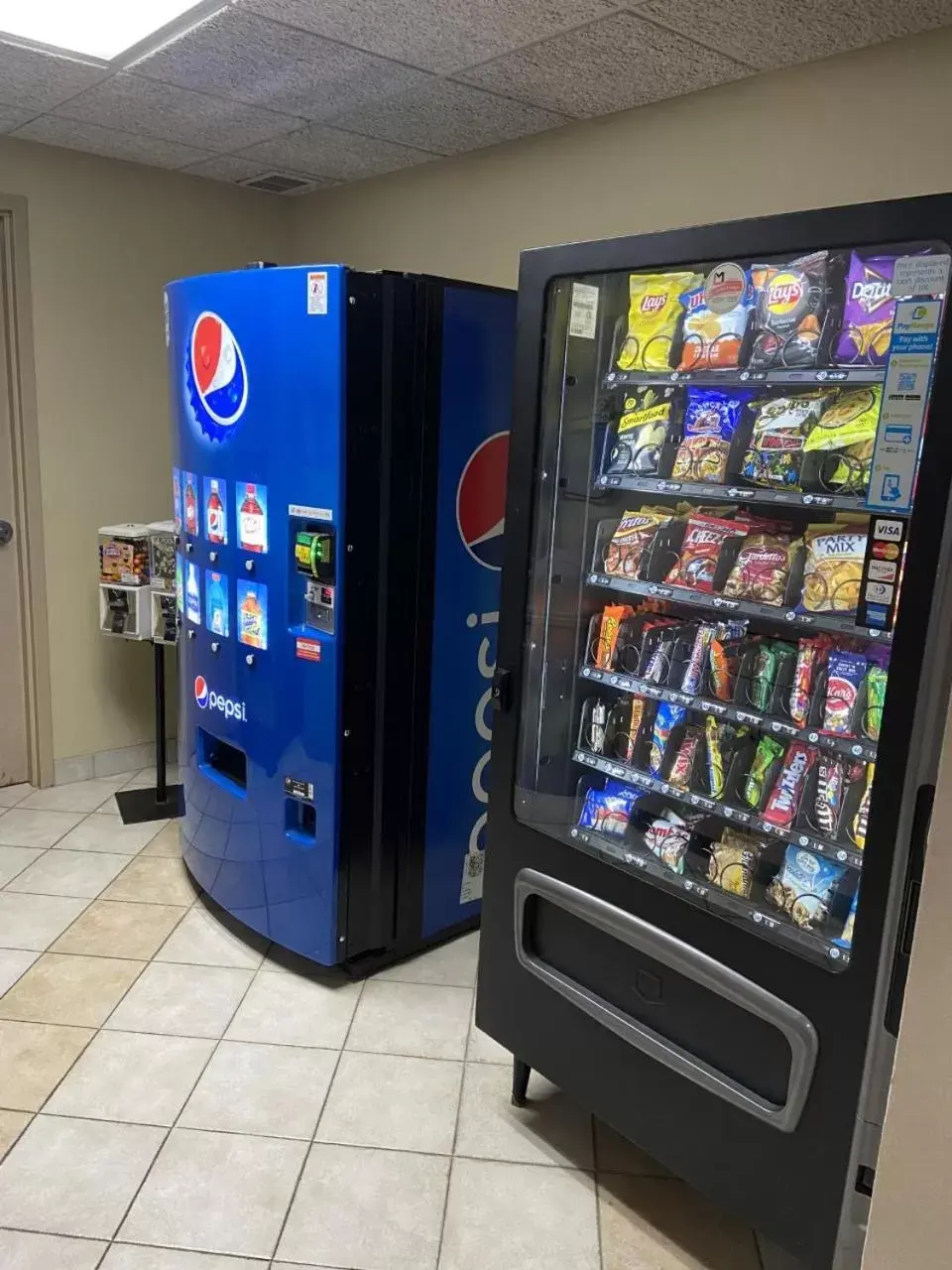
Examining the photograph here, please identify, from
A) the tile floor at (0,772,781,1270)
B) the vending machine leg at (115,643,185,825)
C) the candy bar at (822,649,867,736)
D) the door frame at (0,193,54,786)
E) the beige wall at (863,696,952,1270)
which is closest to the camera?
the beige wall at (863,696,952,1270)

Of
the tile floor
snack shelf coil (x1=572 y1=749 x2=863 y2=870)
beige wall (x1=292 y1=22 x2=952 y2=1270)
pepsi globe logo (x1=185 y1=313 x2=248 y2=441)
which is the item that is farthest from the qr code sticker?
beige wall (x1=292 y1=22 x2=952 y2=1270)

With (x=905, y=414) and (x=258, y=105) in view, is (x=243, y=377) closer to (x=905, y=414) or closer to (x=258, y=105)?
(x=258, y=105)

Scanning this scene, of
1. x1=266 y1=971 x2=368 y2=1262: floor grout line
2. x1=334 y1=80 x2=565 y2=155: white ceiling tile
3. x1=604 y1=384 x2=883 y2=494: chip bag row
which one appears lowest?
x1=266 y1=971 x2=368 y2=1262: floor grout line

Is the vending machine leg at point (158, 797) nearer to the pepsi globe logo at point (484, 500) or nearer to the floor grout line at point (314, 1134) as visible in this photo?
the floor grout line at point (314, 1134)

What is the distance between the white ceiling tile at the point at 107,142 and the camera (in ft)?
10.4

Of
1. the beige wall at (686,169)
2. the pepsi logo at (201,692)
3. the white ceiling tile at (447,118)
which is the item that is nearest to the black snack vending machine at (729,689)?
the beige wall at (686,169)

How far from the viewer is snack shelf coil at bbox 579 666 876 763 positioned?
1546mm

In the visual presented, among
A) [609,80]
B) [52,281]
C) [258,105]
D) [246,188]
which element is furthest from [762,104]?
[52,281]

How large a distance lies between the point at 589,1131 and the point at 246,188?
3.74 m

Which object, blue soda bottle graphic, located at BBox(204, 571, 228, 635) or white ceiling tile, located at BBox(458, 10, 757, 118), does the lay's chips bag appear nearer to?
white ceiling tile, located at BBox(458, 10, 757, 118)

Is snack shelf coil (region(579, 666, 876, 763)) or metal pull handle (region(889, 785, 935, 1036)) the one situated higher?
snack shelf coil (region(579, 666, 876, 763))

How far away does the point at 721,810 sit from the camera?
179 cm

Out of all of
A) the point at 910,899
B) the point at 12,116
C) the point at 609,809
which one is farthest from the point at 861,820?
the point at 12,116

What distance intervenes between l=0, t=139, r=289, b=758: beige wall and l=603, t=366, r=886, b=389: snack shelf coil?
2.59m
